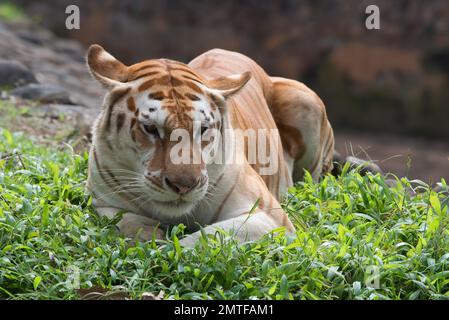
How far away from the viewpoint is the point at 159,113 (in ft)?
14.1

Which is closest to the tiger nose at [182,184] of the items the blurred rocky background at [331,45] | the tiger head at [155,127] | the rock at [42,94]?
the tiger head at [155,127]

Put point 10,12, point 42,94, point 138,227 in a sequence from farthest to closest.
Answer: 1. point 10,12
2. point 42,94
3. point 138,227

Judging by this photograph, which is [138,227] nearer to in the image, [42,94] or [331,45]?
[42,94]

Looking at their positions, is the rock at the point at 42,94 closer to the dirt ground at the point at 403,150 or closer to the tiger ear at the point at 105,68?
the tiger ear at the point at 105,68

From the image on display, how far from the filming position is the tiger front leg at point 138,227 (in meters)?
4.46

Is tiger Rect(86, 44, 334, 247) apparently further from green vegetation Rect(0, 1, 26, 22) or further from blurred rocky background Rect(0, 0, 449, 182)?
green vegetation Rect(0, 1, 26, 22)

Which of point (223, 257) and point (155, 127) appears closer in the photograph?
point (223, 257)

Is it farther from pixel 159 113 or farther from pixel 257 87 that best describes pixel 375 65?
pixel 159 113

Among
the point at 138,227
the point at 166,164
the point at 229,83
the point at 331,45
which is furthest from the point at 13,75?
the point at 331,45

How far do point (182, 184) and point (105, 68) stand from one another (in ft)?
2.69

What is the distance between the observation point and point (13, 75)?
27.4ft

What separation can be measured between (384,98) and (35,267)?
11888mm

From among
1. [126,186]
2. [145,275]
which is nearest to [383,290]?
[145,275]

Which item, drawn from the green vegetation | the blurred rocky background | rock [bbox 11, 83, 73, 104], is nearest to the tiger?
rock [bbox 11, 83, 73, 104]
